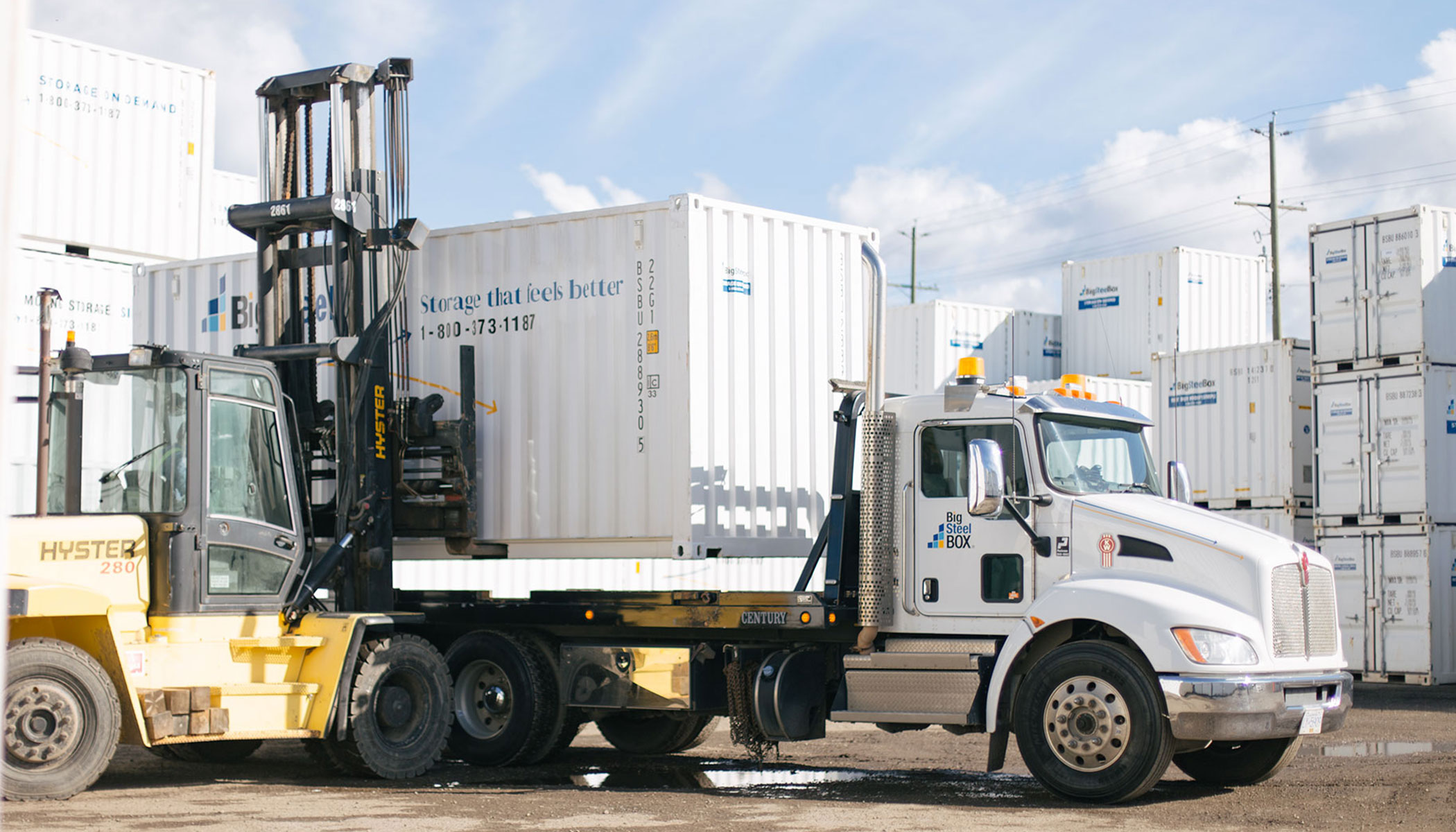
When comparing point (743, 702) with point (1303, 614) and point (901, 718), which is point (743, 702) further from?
point (1303, 614)

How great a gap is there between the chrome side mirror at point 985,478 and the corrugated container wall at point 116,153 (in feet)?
43.4

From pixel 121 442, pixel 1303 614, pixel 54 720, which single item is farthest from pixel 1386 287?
pixel 54 720

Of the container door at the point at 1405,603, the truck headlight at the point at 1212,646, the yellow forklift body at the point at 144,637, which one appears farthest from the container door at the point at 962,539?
the container door at the point at 1405,603

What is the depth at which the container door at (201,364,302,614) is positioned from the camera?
9.27 metres

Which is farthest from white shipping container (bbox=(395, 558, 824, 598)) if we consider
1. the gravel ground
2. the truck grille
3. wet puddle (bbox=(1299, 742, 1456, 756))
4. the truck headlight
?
wet puddle (bbox=(1299, 742, 1456, 756))

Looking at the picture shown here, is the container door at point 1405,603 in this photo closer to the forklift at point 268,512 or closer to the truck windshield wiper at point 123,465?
the forklift at point 268,512

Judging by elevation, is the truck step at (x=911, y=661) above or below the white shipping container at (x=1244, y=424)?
below

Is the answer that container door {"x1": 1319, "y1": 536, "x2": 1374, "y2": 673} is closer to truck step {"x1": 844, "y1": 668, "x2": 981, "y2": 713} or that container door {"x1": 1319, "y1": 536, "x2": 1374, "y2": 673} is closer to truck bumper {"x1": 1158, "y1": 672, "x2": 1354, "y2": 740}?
truck bumper {"x1": 1158, "y1": 672, "x2": 1354, "y2": 740}

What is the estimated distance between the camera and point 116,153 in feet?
61.5

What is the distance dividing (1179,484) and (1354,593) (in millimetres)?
8626

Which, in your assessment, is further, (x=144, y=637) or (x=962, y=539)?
(x=962, y=539)

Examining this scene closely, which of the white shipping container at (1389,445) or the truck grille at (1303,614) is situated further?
the white shipping container at (1389,445)

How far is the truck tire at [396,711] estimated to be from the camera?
9.95 meters

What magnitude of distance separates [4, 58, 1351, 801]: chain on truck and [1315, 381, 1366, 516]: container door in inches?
336
